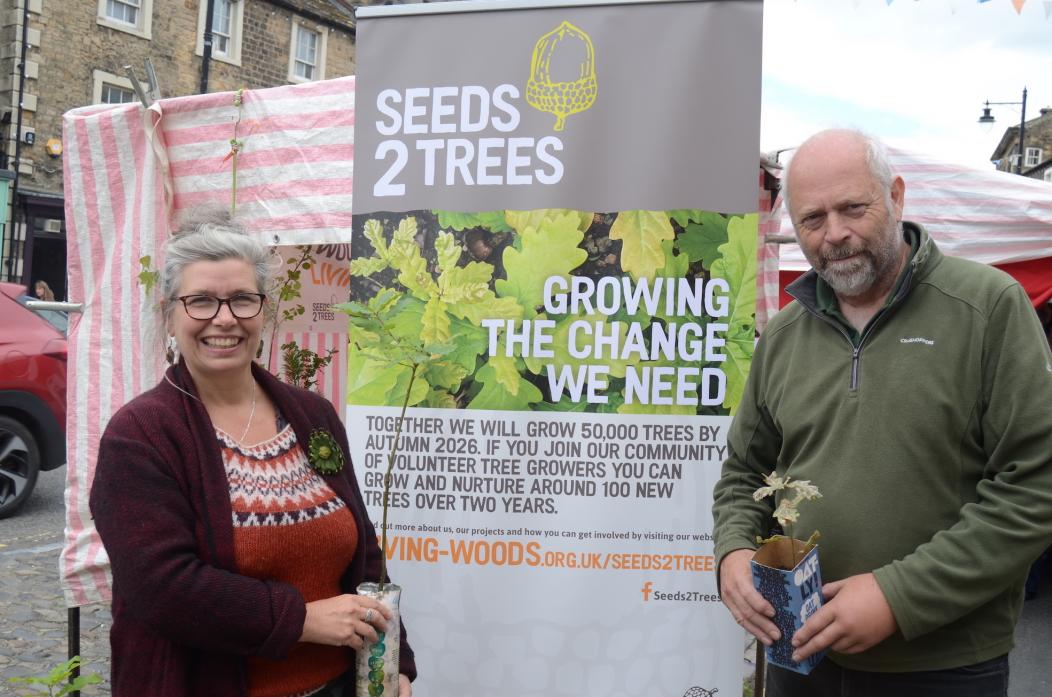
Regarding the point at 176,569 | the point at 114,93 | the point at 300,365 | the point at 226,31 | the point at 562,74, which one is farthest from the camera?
the point at 226,31

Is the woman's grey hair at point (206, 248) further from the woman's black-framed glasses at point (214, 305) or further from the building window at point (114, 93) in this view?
the building window at point (114, 93)

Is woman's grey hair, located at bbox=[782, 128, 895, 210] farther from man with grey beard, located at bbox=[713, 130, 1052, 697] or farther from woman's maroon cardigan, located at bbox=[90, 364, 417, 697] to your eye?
woman's maroon cardigan, located at bbox=[90, 364, 417, 697]

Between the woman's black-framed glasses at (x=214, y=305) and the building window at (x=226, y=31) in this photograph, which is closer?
the woman's black-framed glasses at (x=214, y=305)

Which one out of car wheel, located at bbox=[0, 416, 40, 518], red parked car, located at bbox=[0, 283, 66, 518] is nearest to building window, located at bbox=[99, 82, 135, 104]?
red parked car, located at bbox=[0, 283, 66, 518]

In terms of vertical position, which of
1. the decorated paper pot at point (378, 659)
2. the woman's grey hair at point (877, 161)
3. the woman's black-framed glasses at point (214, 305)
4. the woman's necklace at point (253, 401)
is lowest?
the decorated paper pot at point (378, 659)

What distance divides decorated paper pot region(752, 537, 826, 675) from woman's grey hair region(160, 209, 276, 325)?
117 cm

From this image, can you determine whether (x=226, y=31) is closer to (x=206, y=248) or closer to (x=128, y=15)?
(x=128, y=15)

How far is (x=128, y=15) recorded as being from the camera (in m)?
20.5

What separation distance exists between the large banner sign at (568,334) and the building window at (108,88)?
19.3 m

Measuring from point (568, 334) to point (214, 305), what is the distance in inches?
46.8

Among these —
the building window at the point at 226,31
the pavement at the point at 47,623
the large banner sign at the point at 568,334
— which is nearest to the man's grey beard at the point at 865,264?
the large banner sign at the point at 568,334

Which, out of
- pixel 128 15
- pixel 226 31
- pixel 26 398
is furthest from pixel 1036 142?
pixel 26 398

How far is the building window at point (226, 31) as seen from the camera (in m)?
21.7

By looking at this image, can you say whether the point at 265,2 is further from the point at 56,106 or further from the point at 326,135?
the point at 326,135
